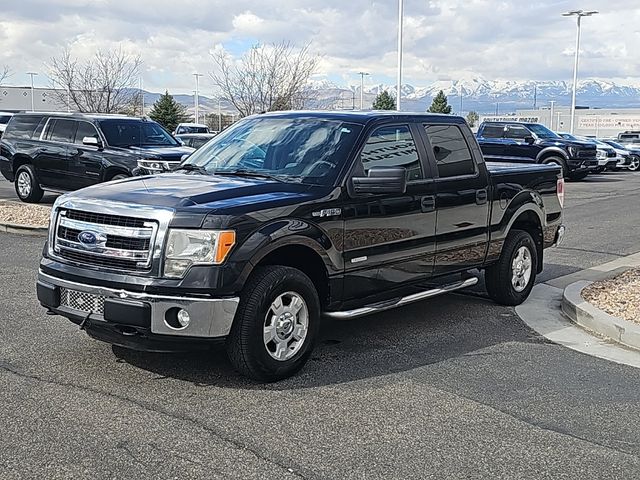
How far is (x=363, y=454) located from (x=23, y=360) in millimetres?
2820

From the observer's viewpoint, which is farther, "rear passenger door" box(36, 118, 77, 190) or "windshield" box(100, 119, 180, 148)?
"rear passenger door" box(36, 118, 77, 190)

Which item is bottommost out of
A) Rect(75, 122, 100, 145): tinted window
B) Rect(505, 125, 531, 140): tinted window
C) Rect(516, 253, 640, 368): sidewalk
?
Rect(516, 253, 640, 368): sidewalk

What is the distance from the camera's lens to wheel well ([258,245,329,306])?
5480mm

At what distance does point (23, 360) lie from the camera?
5.66 metres

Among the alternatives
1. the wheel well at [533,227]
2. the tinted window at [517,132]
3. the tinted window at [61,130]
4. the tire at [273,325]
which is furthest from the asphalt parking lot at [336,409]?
the tinted window at [517,132]

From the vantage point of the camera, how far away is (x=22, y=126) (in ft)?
A: 52.2

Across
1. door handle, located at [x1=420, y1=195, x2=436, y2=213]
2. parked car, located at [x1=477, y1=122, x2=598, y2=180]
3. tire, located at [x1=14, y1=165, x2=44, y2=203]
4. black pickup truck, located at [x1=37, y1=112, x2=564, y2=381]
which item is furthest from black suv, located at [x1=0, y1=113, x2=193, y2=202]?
parked car, located at [x1=477, y1=122, x2=598, y2=180]

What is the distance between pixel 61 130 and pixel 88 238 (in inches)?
421

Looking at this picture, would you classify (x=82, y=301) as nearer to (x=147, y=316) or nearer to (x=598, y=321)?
(x=147, y=316)

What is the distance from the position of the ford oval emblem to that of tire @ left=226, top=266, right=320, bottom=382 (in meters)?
1.07

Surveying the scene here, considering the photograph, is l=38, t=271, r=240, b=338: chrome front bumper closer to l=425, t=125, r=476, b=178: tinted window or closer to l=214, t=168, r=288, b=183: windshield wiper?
l=214, t=168, r=288, b=183: windshield wiper

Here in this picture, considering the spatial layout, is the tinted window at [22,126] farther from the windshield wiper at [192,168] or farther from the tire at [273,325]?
the tire at [273,325]

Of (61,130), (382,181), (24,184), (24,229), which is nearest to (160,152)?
(61,130)

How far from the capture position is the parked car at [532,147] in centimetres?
2552
